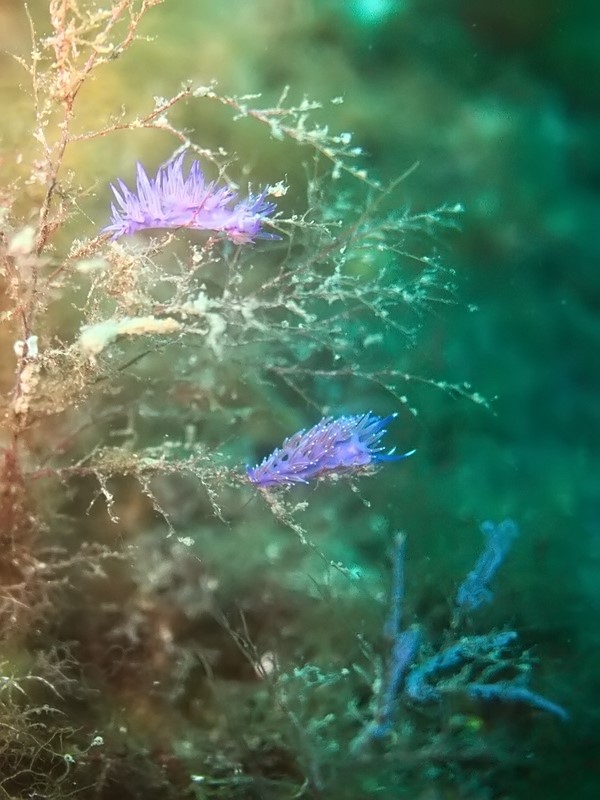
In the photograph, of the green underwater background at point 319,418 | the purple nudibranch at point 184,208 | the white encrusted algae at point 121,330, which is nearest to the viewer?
the white encrusted algae at point 121,330

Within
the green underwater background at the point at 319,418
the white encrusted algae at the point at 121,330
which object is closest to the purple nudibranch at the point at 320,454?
the green underwater background at the point at 319,418

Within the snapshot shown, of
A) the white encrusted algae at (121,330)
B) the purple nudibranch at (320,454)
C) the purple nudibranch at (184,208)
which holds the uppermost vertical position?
the purple nudibranch at (184,208)

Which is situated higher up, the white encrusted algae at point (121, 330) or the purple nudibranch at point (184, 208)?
the purple nudibranch at point (184, 208)

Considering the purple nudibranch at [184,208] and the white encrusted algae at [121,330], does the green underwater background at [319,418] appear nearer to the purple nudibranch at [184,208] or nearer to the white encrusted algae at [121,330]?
the purple nudibranch at [184,208]

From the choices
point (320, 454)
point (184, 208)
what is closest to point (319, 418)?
point (320, 454)

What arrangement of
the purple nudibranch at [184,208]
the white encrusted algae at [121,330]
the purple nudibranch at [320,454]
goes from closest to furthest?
Answer: the white encrusted algae at [121,330] < the purple nudibranch at [184,208] < the purple nudibranch at [320,454]

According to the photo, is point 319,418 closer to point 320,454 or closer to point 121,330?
point 320,454

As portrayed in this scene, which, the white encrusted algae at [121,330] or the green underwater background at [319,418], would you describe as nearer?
the white encrusted algae at [121,330]

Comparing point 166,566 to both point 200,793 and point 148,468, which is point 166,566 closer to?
point 148,468

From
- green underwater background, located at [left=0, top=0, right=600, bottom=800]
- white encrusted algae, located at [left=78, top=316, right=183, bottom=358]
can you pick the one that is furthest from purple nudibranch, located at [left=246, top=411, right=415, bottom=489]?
white encrusted algae, located at [left=78, top=316, right=183, bottom=358]
